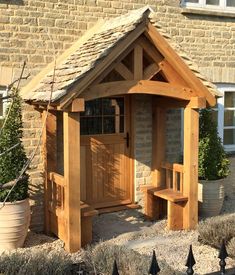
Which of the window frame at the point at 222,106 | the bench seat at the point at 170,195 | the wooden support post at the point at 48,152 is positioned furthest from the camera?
the window frame at the point at 222,106

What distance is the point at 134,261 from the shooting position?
455 centimetres

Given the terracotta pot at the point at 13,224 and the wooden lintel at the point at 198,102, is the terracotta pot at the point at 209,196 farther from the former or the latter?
the terracotta pot at the point at 13,224

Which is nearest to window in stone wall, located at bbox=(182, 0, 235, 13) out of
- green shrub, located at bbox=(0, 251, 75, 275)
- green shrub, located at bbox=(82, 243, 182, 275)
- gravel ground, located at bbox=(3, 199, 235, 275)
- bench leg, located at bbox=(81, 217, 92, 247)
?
gravel ground, located at bbox=(3, 199, 235, 275)

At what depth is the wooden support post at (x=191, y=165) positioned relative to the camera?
23.5 ft

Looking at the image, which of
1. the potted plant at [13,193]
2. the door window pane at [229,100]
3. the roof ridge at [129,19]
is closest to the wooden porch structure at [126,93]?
the roof ridge at [129,19]

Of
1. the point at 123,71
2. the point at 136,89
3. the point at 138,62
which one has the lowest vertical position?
the point at 136,89

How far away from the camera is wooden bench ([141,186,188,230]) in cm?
720

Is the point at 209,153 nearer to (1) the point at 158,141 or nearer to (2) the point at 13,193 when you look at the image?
(1) the point at 158,141

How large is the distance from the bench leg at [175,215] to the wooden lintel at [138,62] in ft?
7.43

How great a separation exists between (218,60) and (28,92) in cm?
440

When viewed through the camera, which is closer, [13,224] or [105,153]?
[13,224]

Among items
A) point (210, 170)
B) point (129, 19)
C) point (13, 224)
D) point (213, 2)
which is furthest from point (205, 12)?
point (13, 224)

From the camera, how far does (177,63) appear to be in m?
6.70

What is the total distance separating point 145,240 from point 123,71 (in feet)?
8.89
